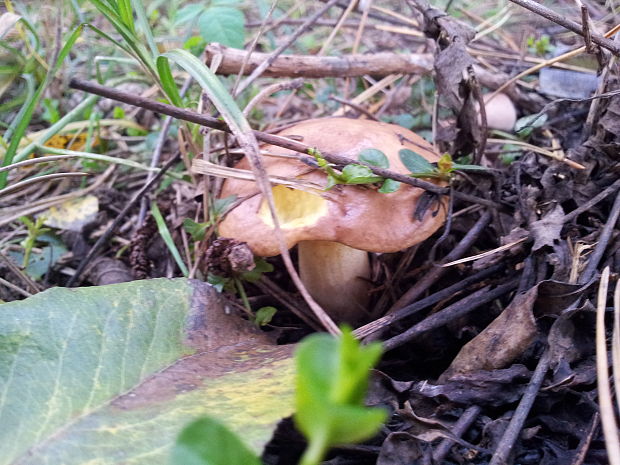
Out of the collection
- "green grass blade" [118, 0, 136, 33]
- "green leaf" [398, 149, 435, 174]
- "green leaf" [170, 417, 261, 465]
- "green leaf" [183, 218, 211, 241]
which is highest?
"green grass blade" [118, 0, 136, 33]

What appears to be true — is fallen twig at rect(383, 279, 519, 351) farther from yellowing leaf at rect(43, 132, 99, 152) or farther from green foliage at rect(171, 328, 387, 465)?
yellowing leaf at rect(43, 132, 99, 152)

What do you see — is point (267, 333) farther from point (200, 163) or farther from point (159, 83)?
point (159, 83)

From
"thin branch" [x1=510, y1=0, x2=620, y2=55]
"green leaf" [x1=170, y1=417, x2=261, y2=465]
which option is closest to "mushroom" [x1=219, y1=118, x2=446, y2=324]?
"thin branch" [x1=510, y1=0, x2=620, y2=55]

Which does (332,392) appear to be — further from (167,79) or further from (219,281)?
(167,79)

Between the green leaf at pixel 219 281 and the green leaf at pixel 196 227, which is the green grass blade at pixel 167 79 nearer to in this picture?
the green leaf at pixel 196 227

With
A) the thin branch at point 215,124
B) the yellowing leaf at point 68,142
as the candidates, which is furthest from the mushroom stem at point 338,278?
the yellowing leaf at point 68,142
